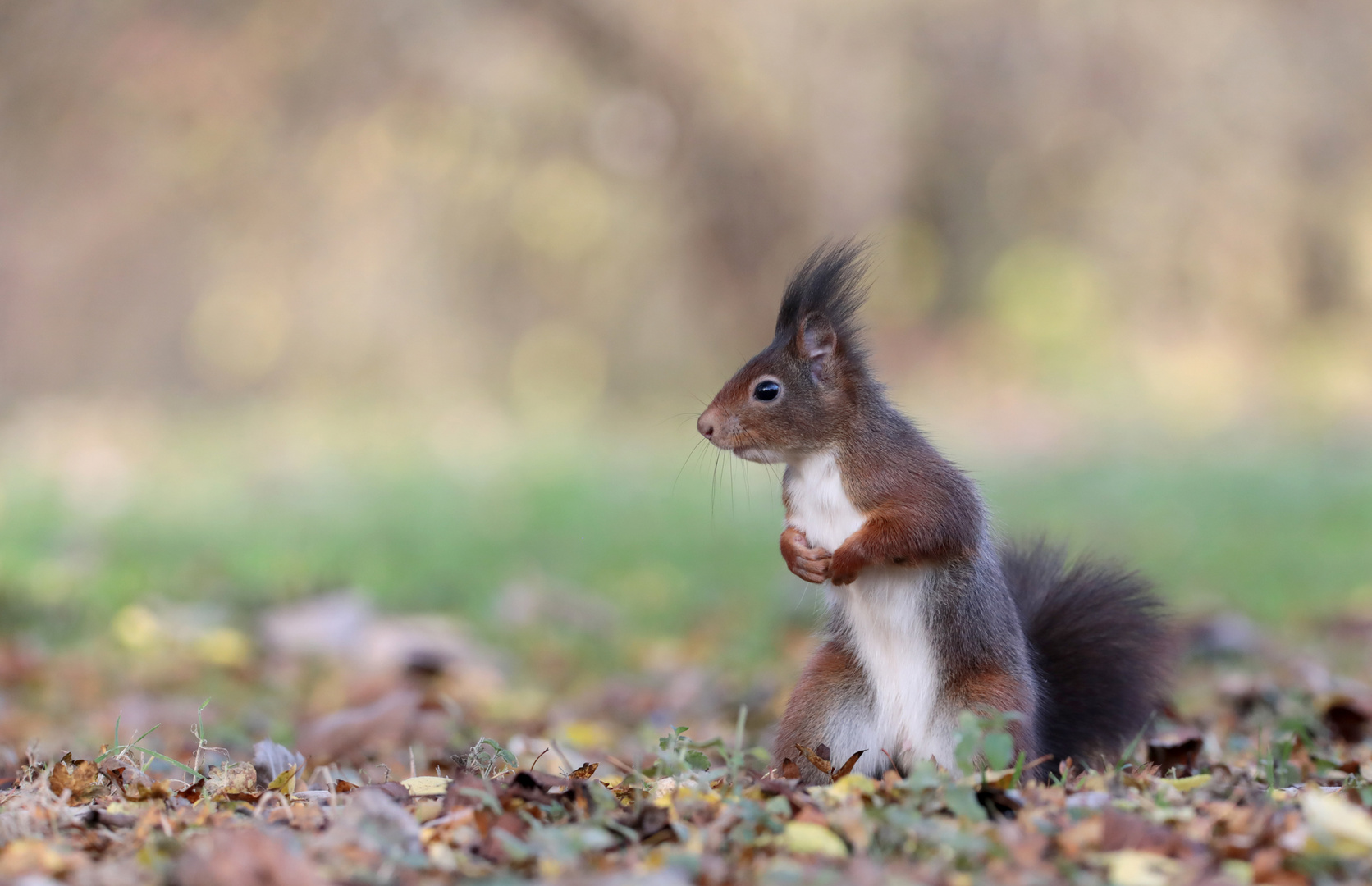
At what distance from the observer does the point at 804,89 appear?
1295cm

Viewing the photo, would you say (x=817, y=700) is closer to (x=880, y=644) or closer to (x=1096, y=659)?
(x=880, y=644)

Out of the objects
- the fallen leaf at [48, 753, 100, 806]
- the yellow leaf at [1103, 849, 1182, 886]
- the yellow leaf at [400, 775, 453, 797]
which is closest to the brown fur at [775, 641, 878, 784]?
the yellow leaf at [400, 775, 453, 797]

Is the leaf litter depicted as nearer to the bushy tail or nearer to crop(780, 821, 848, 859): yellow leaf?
crop(780, 821, 848, 859): yellow leaf

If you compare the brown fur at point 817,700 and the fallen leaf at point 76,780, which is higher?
the brown fur at point 817,700

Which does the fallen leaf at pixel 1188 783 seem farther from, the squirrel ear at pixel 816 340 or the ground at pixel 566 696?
the squirrel ear at pixel 816 340

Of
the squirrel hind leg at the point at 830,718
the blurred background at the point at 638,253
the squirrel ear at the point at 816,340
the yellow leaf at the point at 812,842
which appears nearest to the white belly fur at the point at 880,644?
the squirrel hind leg at the point at 830,718

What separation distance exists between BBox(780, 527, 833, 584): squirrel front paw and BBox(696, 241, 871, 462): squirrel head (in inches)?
7.5

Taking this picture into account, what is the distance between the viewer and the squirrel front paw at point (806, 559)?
266 cm

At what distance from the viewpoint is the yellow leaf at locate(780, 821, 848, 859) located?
6.57ft

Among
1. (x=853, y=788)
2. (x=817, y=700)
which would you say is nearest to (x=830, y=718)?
(x=817, y=700)

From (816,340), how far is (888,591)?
533mm

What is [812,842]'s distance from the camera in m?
2.02

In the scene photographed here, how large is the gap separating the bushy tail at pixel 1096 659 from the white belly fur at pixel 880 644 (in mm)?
370

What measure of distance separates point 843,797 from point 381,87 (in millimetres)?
10822
